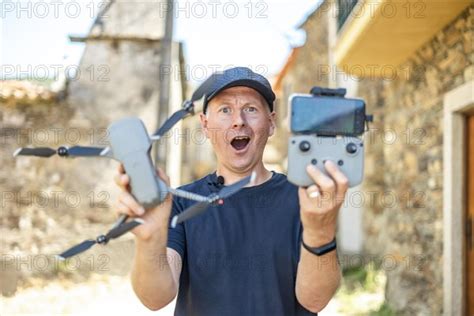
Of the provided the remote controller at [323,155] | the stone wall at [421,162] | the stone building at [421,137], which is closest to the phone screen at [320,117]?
the remote controller at [323,155]

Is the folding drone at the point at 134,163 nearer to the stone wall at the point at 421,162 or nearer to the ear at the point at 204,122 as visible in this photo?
the ear at the point at 204,122

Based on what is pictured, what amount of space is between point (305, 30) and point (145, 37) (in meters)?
5.64

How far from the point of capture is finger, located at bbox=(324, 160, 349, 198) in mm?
1351

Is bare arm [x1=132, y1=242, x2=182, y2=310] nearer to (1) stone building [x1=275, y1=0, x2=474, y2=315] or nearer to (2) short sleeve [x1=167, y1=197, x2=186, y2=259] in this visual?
(2) short sleeve [x1=167, y1=197, x2=186, y2=259]

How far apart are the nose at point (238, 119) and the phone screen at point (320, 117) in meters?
0.40

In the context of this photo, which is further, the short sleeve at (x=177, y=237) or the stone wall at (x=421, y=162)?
the stone wall at (x=421, y=162)

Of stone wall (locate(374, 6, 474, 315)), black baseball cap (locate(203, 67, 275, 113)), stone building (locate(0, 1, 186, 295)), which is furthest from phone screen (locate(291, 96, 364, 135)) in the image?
stone building (locate(0, 1, 186, 295))

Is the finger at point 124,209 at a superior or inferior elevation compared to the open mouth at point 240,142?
inferior

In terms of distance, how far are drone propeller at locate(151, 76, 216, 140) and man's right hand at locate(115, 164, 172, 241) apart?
10 centimetres

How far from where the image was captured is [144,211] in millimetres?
1443

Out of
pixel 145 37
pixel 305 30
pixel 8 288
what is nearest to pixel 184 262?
pixel 8 288

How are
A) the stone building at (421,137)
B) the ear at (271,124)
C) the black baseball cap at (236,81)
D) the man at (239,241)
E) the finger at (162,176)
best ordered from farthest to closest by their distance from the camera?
1. the stone building at (421,137)
2. the ear at (271,124)
3. the black baseball cap at (236,81)
4. the man at (239,241)
5. the finger at (162,176)

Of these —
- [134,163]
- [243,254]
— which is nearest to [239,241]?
[243,254]

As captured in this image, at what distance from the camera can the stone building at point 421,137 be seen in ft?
15.3
